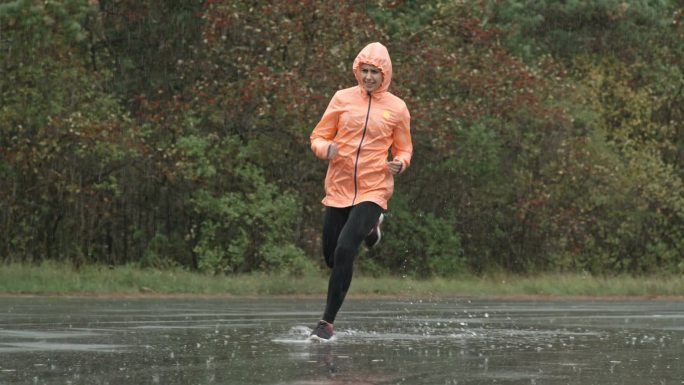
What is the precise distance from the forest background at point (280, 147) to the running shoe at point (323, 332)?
15.1 meters

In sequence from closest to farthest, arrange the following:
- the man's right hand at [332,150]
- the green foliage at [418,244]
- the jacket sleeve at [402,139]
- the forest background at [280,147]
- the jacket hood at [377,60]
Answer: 1. the man's right hand at [332,150]
2. the jacket hood at [377,60]
3. the jacket sleeve at [402,139]
4. the forest background at [280,147]
5. the green foliage at [418,244]

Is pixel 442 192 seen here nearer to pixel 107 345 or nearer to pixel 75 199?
pixel 75 199

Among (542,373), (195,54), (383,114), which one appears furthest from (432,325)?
(195,54)

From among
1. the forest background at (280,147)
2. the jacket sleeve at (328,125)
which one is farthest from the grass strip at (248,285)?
the jacket sleeve at (328,125)

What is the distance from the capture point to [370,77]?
448 inches

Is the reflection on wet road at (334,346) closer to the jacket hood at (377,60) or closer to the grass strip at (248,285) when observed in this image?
the jacket hood at (377,60)

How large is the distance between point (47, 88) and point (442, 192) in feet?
28.2

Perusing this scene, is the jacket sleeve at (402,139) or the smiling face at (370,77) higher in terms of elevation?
the smiling face at (370,77)

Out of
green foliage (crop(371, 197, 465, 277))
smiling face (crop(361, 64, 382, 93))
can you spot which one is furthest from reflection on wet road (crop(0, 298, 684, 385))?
green foliage (crop(371, 197, 465, 277))

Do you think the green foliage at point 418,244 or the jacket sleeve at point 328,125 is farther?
the green foliage at point 418,244

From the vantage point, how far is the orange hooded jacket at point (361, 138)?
450 inches

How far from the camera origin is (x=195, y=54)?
30969 mm

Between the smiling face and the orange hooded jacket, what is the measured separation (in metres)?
0.03

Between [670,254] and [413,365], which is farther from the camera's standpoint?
[670,254]
